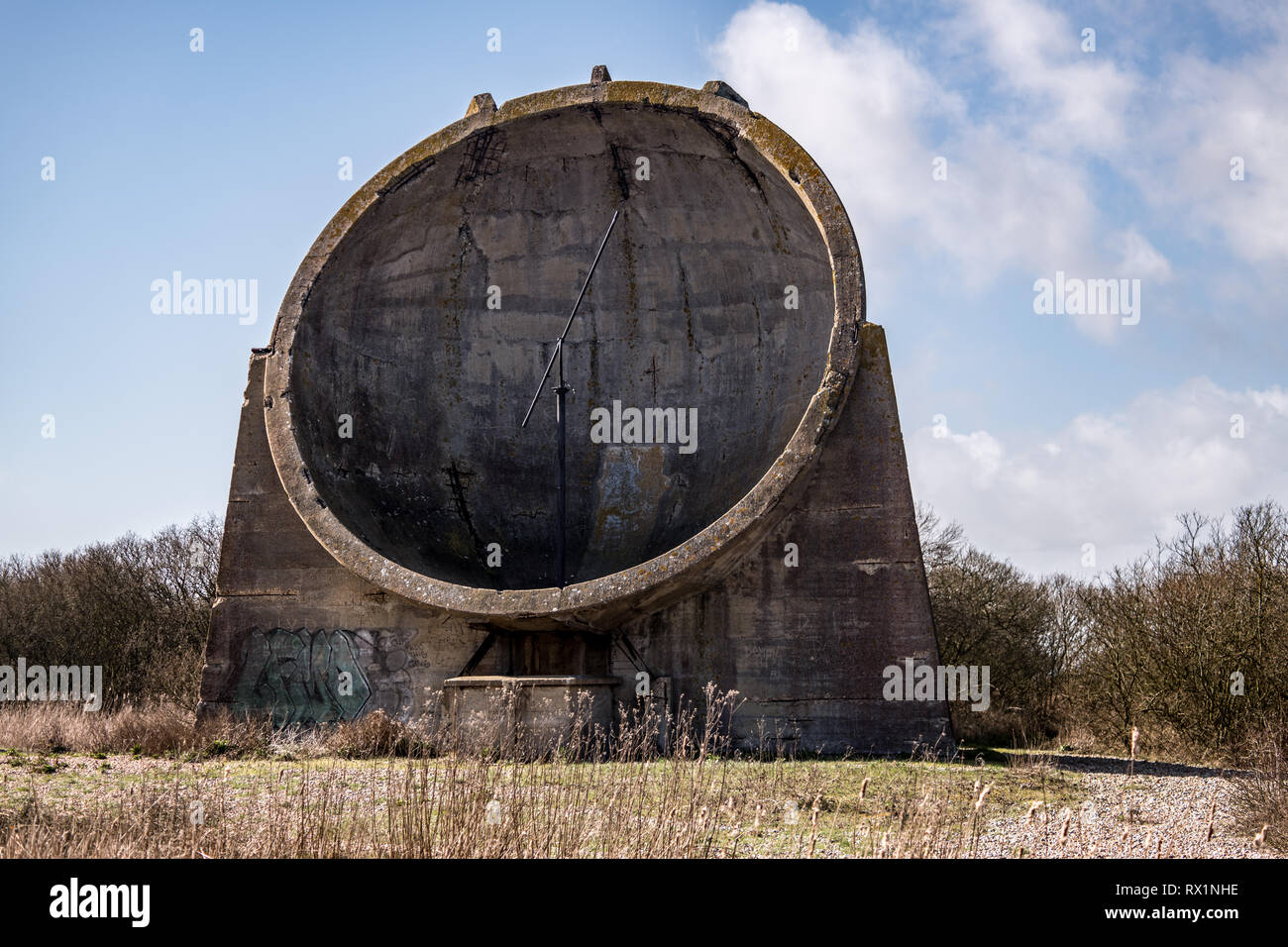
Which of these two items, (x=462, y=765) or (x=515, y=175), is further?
(x=515, y=175)

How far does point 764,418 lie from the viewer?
13.6 meters

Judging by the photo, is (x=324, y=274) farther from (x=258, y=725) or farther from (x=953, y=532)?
(x=953, y=532)

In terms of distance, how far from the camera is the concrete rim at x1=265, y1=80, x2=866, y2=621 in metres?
11.4

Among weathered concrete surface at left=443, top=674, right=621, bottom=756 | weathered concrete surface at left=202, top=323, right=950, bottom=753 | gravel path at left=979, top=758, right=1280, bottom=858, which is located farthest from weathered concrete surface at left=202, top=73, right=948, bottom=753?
gravel path at left=979, top=758, right=1280, bottom=858

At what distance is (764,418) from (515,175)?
14.6 ft

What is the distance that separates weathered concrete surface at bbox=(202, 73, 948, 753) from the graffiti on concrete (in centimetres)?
3

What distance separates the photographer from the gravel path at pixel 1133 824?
648cm

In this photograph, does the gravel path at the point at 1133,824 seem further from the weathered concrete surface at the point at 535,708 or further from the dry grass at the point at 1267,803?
the weathered concrete surface at the point at 535,708

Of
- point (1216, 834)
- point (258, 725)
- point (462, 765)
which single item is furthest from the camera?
point (258, 725)

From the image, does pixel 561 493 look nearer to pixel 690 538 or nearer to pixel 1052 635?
pixel 690 538

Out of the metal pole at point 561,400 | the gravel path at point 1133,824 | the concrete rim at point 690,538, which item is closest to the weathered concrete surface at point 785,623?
the concrete rim at point 690,538

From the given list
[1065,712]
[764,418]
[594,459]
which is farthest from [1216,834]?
[1065,712]

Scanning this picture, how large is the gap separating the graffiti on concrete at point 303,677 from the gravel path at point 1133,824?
7279 mm

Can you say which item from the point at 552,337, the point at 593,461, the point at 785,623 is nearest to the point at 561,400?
the point at 593,461
